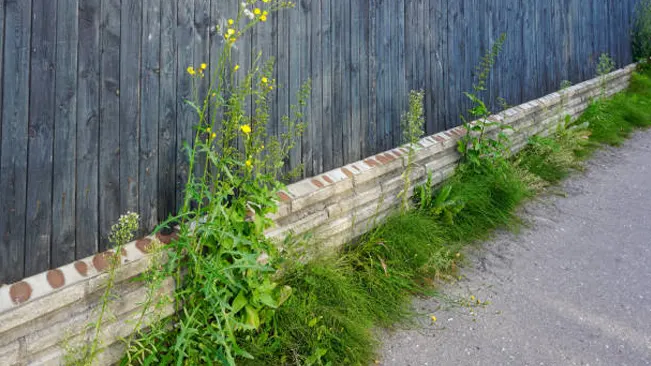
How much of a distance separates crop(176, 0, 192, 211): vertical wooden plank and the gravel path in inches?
55.2

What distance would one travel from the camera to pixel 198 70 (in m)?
2.94

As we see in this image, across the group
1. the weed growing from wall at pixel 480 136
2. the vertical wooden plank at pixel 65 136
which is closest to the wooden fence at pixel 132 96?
the vertical wooden plank at pixel 65 136

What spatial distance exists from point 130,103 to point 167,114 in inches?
8.3

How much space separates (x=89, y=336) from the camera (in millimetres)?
2416

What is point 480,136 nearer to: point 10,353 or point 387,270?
point 387,270

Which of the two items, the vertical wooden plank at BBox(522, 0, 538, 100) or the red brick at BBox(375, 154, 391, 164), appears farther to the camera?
the vertical wooden plank at BBox(522, 0, 538, 100)

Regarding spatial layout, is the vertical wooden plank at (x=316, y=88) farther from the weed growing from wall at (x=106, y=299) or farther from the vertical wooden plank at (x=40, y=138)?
the vertical wooden plank at (x=40, y=138)

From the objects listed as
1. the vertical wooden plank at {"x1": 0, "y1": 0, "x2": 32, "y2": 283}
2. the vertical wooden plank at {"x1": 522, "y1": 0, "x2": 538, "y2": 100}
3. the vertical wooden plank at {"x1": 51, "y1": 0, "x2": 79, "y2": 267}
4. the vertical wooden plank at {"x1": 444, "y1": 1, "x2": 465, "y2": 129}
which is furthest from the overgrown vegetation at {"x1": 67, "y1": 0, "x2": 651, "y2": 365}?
the vertical wooden plank at {"x1": 522, "y1": 0, "x2": 538, "y2": 100}

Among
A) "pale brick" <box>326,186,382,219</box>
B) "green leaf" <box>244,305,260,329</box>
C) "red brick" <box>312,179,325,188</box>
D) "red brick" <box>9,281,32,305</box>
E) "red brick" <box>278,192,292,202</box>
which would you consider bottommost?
"green leaf" <box>244,305,260,329</box>

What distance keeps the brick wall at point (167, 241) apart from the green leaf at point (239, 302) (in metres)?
0.31

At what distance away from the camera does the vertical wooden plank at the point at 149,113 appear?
2.69 metres

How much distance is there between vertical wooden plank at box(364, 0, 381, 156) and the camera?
4.14 meters

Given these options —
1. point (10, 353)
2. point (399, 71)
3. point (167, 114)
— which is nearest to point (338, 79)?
point (399, 71)

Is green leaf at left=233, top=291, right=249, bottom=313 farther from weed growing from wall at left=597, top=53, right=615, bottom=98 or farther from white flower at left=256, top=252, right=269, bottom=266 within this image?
weed growing from wall at left=597, top=53, right=615, bottom=98
